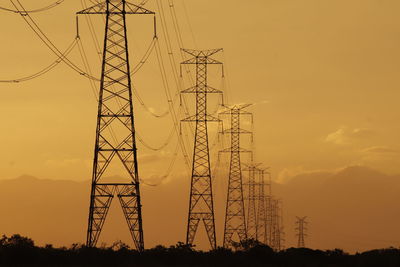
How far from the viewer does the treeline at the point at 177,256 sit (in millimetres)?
59812

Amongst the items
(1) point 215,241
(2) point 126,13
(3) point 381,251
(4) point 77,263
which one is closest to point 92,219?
(4) point 77,263

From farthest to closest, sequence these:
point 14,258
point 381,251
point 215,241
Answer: point 215,241
point 381,251
point 14,258

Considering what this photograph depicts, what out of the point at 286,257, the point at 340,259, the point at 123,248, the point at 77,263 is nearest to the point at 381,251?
the point at 340,259

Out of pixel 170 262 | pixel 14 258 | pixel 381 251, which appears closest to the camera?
pixel 14 258

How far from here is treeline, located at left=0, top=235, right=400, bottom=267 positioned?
2355 inches

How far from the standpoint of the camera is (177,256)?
65.8 meters

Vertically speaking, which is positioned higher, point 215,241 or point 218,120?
point 218,120

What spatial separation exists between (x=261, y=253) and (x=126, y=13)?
20246mm

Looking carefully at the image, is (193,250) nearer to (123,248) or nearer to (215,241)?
(123,248)

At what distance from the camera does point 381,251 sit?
69.2m

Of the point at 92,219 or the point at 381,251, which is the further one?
the point at 381,251

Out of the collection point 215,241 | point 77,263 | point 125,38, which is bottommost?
point 77,263

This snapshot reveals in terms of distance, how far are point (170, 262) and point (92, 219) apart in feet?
21.1

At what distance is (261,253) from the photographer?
68.2 metres
